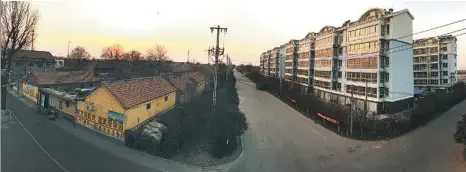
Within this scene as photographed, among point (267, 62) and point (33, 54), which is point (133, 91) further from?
point (267, 62)

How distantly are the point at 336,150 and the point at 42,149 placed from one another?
190 inches

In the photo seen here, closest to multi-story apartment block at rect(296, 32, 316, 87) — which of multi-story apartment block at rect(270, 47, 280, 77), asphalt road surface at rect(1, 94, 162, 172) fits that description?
multi-story apartment block at rect(270, 47, 280, 77)

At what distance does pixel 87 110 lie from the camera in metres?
3.92

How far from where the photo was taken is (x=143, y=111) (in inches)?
181

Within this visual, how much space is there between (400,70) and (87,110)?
9.62 meters

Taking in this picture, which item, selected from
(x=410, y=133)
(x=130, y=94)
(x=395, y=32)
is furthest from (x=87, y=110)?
(x=395, y=32)

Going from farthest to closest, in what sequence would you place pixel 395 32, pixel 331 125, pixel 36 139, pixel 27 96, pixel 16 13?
pixel 395 32 → pixel 331 125 → pixel 27 96 → pixel 36 139 → pixel 16 13

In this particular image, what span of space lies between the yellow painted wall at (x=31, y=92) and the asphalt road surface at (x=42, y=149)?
0.14m

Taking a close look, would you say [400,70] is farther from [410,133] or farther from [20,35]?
[20,35]

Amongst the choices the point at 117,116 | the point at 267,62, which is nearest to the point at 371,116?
the point at 117,116

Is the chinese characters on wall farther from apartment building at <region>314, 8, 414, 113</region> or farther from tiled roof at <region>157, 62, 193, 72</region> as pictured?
apartment building at <region>314, 8, 414, 113</region>

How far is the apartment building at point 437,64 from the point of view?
610 inches

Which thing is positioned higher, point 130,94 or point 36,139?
point 130,94

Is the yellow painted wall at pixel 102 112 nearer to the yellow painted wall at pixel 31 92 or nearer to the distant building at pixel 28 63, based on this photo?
the yellow painted wall at pixel 31 92
